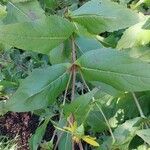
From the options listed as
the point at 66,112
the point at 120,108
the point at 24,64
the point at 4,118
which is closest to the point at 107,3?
the point at 66,112

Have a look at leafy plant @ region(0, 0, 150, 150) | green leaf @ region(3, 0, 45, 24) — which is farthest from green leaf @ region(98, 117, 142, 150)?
green leaf @ region(3, 0, 45, 24)

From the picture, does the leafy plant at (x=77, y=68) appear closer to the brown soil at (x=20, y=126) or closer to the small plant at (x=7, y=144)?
the small plant at (x=7, y=144)

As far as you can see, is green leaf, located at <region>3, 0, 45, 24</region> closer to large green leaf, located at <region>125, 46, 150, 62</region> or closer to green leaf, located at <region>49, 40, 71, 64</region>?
green leaf, located at <region>49, 40, 71, 64</region>

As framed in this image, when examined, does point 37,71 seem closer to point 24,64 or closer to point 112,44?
point 112,44

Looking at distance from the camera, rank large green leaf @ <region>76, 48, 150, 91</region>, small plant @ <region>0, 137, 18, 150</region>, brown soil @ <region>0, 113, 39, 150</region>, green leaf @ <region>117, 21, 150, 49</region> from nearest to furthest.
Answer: large green leaf @ <region>76, 48, 150, 91</region> → green leaf @ <region>117, 21, 150, 49</region> → small plant @ <region>0, 137, 18, 150</region> → brown soil @ <region>0, 113, 39, 150</region>

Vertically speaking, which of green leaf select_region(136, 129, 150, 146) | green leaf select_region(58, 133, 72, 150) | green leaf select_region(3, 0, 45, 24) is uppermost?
green leaf select_region(3, 0, 45, 24)

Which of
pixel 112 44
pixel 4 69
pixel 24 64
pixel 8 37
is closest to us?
pixel 8 37

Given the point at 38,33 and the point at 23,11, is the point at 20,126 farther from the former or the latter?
the point at 38,33
